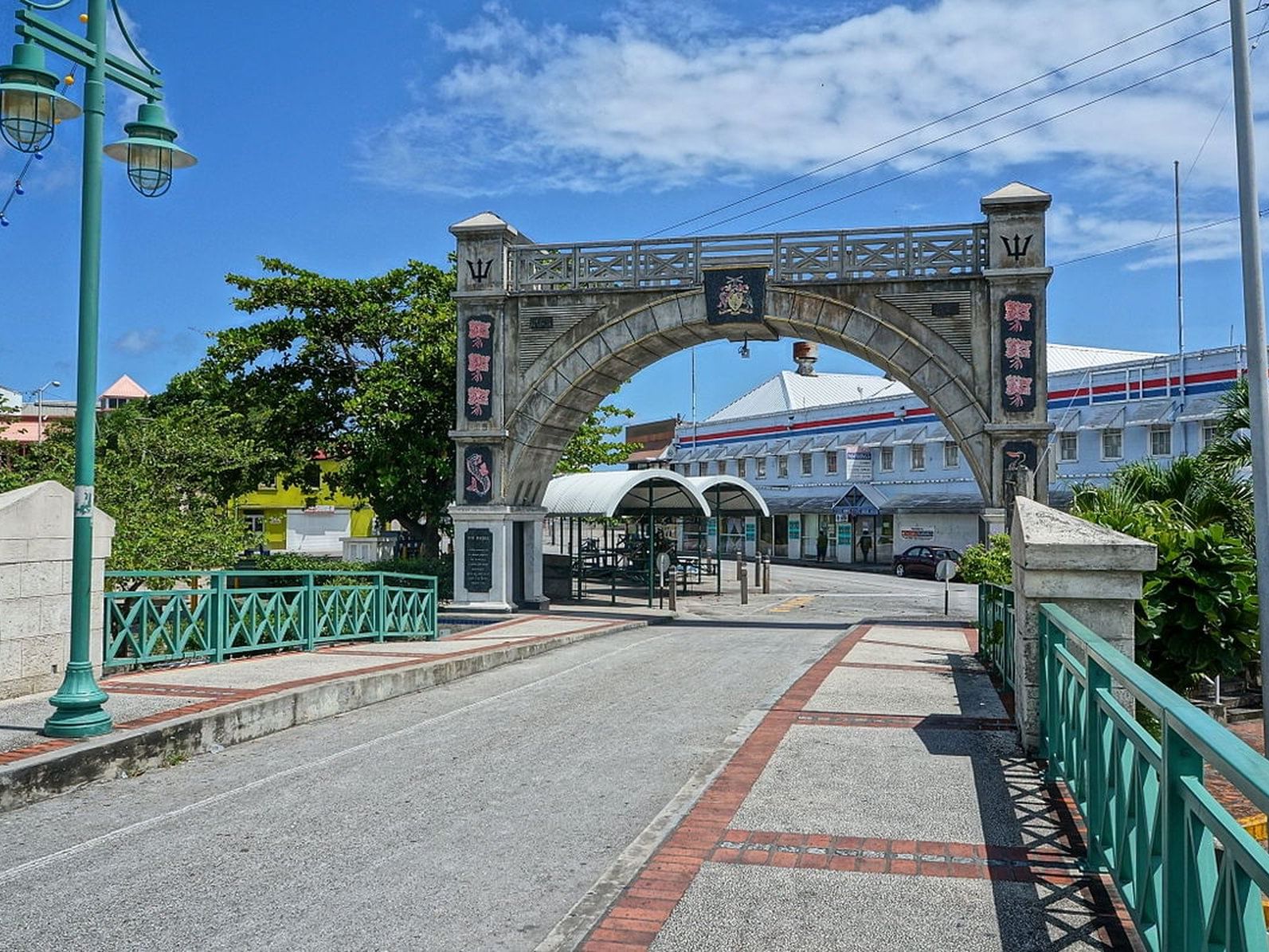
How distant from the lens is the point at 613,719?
10.9 meters

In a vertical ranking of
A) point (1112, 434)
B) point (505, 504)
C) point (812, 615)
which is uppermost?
point (1112, 434)

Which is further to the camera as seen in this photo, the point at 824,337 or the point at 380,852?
the point at 824,337

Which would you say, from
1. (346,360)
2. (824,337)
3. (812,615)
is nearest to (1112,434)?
(812,615)

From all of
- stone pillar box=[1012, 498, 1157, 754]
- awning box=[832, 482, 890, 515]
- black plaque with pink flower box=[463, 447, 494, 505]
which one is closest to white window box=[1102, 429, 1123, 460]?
awning box=[832, 482, 890, 515]

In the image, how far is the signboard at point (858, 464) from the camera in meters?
53.0

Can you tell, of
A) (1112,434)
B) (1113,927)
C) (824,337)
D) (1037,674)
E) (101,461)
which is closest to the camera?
(1113,927)

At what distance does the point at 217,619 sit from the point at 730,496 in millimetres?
25495

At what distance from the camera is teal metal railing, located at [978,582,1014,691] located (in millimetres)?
11469

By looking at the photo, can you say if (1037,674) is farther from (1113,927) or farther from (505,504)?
(505,504)

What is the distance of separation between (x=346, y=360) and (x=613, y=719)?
20.6 m

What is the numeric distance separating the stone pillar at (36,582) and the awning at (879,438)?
4400 centimetres

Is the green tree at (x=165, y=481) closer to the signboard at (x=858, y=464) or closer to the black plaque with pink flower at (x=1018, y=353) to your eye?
the black plaque with pink flower at (x=1018, y=353)

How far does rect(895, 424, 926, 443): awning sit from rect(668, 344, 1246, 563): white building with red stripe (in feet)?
0.17

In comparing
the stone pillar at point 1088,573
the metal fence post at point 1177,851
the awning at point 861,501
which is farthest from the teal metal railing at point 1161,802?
the awning at point 861,501
